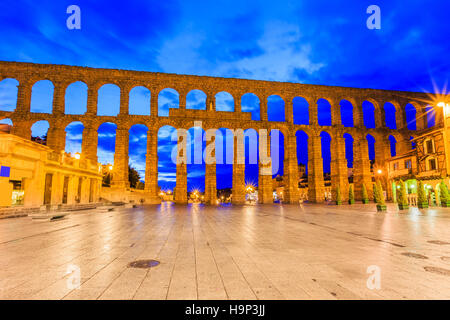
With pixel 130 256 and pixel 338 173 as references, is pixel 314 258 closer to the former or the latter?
pixel 130 256

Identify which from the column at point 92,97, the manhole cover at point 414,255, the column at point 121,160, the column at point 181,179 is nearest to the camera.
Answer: the manhole cover at point 414,255

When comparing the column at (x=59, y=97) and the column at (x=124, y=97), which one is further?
the column at (x=124, y=97)

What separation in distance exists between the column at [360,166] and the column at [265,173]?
16.6m

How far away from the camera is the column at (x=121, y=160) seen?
39.7 metres

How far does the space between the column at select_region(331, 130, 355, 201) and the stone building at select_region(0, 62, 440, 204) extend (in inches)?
6.5


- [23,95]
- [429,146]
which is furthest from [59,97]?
[429,146]

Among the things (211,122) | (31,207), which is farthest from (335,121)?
(31,207)

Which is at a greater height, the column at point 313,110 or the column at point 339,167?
the column at point 313,110

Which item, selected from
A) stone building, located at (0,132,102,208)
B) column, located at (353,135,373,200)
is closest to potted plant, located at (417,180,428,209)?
column, located at (353,135,373,200)

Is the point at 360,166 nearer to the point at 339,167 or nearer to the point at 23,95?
the point at 339,167

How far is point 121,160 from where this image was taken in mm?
40375

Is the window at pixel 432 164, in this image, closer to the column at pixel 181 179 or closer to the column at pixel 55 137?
the column at pixel 181 179

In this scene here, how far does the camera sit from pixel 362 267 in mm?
5078

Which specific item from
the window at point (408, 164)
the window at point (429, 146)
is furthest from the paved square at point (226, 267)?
the window at point (408, 164)
